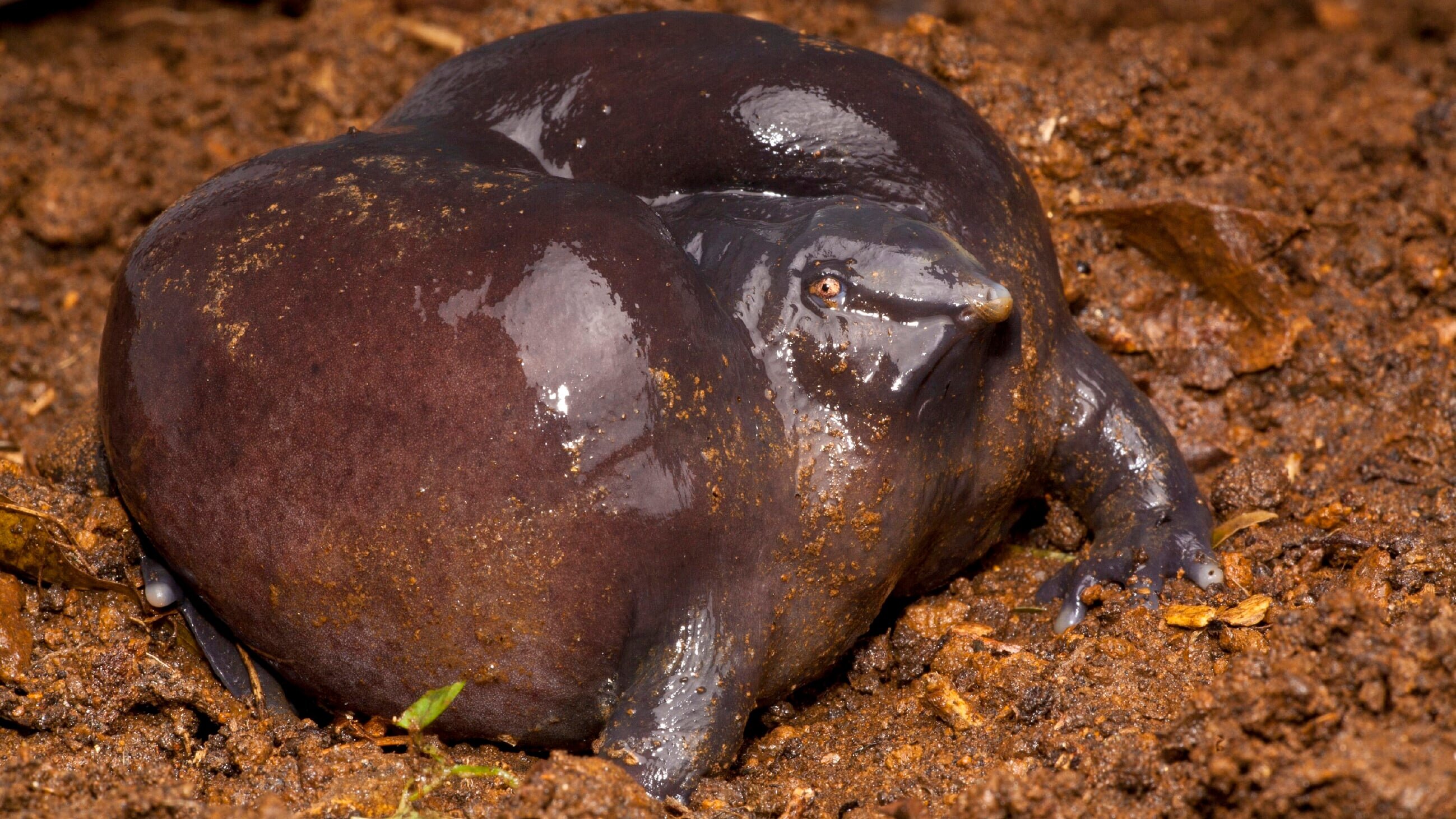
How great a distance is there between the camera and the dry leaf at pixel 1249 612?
3107mm

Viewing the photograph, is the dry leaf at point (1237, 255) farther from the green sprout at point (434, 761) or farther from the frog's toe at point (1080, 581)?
the green sprout at point (434, 761)

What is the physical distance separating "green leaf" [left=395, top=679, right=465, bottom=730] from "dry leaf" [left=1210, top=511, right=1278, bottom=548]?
2.13 meters

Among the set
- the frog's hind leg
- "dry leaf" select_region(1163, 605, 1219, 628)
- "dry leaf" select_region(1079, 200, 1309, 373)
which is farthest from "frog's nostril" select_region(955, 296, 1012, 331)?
the frog's hind leg

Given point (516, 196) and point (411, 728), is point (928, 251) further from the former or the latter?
point (411, 728)

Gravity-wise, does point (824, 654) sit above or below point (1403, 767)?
below

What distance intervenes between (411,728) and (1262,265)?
3.09 m

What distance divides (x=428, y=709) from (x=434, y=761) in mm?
175

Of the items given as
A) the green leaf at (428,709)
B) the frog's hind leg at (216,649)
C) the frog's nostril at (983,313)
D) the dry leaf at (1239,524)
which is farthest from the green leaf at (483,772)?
the dry leaf at (1239,524)

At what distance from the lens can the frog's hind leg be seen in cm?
319

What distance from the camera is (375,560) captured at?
281 centimetres

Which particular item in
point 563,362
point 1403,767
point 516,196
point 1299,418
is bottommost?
point 1299,418

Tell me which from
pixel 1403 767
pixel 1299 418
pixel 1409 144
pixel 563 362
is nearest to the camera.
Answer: pixel 1403 767

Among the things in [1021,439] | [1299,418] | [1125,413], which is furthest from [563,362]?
[1299,418]

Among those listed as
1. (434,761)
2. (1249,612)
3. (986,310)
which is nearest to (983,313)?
(986,310)
